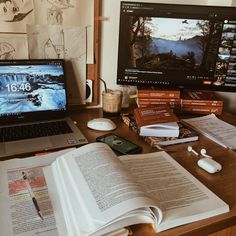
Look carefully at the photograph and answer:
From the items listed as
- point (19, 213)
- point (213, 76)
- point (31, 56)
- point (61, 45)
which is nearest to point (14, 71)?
point (31, 56)

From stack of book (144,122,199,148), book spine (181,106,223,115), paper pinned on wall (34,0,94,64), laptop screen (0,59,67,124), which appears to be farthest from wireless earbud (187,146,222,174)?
paper pinned on wall (34,0,94,64)

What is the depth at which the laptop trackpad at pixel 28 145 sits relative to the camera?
90 cm

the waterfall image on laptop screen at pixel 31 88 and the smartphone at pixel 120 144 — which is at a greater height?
the waterfall image on laptop screen at pixel 31 88

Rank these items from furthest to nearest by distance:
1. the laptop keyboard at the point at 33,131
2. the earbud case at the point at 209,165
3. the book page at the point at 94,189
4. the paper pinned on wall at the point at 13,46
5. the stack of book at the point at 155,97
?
1. the stack of book at the point at 155,97
2. the paper pinned on wall at the point at 13,46
3. the laptop keyboard at the point at 33,131
4. the earbud case at the point at 209,165
5. the book page at the point at 94,189

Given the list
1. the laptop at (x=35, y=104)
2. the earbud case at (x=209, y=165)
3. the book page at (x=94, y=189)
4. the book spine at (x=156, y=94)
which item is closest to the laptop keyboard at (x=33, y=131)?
the laptop at (x=35, y=104)

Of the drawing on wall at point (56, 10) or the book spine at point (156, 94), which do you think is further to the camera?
the book spine at point (156, 94)

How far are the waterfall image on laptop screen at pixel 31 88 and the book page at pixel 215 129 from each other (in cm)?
53

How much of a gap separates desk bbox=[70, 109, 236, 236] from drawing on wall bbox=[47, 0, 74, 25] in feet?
1.25

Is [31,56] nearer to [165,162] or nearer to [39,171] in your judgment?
[39,171]

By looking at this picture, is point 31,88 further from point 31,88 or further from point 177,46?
point 177,46

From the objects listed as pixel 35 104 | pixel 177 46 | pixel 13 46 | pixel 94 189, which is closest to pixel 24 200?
pixel 94 189

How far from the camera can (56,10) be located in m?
1.12

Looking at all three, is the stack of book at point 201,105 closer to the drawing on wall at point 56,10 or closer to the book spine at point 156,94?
the book spine at point 156,94

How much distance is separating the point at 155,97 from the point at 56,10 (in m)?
0.52
